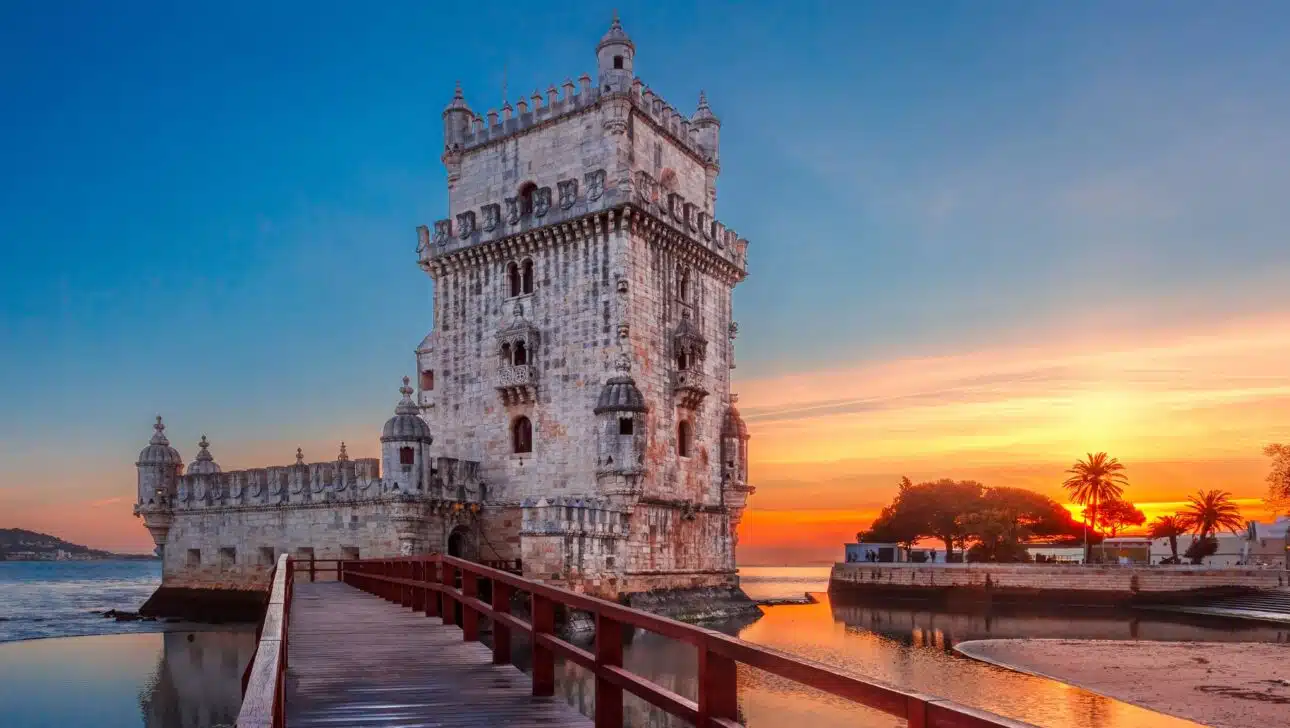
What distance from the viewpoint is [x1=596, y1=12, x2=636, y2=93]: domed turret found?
119ft

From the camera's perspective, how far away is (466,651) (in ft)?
40.6

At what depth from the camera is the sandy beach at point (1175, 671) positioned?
21688 mm

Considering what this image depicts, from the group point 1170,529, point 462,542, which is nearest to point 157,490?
point 462,542

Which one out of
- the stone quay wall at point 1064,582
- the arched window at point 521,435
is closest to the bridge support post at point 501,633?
the arched window at point 521,435

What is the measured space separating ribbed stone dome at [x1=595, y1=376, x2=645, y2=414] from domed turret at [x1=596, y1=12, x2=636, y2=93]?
10.8 metres

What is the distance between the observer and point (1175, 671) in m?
26.7

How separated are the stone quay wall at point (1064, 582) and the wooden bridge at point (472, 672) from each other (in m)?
40.3

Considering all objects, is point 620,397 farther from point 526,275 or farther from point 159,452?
point 159,452

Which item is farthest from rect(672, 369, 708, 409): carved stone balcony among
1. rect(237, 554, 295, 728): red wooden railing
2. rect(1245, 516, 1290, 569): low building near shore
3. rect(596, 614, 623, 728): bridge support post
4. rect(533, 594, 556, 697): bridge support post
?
rect(1245, 516, 1290, 569): low building near shore

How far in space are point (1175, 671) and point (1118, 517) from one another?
67.3 metres

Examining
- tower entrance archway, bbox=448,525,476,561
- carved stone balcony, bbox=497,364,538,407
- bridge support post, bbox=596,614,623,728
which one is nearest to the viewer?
bridge support post, bbox=596,614,623,728

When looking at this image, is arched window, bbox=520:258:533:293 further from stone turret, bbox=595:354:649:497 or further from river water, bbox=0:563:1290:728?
river water, bbox=0:563:1290:728

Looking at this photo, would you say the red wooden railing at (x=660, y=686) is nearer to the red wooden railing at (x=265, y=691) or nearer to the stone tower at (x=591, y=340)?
the red wooden railing at (x=265, y=691)

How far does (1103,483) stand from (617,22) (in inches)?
1852
